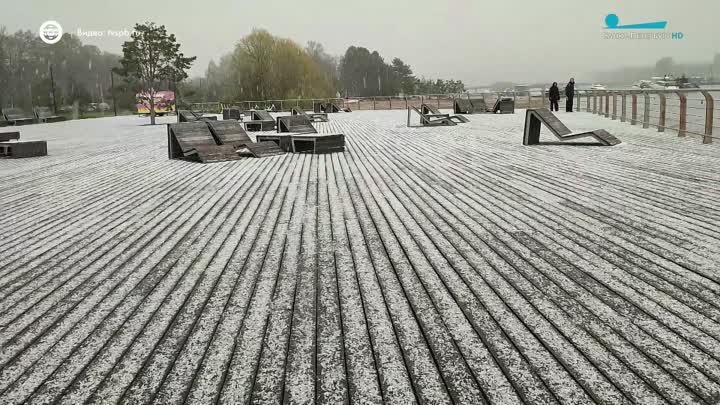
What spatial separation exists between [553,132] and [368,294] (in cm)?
871

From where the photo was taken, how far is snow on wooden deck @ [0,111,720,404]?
2.28 metres

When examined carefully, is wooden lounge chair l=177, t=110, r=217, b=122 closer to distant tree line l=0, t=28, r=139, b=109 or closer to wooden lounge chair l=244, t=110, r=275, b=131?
wooden lounge chair l=244, t=110, r=275, b=131

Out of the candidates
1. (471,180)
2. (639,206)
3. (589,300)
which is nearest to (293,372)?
(589,300)

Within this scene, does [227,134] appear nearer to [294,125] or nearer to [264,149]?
[264,149]

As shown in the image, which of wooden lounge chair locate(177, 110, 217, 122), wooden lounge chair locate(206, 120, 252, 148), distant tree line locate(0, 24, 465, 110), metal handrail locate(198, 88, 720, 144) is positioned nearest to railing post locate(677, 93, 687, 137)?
metal handrail locate(198, 88, 720, 144)

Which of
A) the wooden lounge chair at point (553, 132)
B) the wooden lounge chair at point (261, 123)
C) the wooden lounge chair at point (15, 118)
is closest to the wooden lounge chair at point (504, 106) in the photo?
the wooden lounge chair at point (261, 123)

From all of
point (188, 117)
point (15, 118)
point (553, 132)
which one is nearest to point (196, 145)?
point (553, 132)

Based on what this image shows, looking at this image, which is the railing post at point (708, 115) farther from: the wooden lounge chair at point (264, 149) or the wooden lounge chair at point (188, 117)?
the wooden lounge chair at point (188, 117)

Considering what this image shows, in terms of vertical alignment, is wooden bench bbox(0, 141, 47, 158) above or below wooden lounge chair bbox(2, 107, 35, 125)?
below

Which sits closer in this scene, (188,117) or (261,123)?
(261,123)

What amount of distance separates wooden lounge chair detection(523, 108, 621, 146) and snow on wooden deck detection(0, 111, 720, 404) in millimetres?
4028

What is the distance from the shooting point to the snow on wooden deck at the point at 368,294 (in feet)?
7.47

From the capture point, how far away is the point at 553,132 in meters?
10.9

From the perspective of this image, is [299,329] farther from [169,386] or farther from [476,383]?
[476,383]
